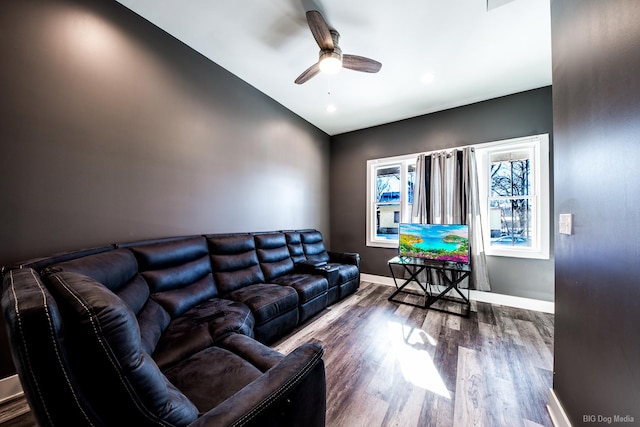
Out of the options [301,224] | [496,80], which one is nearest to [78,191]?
[301,224]

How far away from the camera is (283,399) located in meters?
0.80

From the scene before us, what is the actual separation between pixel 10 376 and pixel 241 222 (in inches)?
80.9

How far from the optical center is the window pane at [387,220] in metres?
4.16

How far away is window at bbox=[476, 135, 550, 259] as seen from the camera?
2.99 m

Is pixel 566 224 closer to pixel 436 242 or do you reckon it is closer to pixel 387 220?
pixel 436 242

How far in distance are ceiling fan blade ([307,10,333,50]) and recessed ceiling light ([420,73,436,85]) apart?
1461 mm

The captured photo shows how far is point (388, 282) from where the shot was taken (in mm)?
4039

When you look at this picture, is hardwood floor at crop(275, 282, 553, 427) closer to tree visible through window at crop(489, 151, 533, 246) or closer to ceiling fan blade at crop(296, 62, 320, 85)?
tree visible through window at crop(489, 151, 533, 246)

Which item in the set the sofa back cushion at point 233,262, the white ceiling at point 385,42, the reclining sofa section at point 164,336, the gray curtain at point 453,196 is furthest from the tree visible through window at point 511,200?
the sofa back cushion at point 233,262

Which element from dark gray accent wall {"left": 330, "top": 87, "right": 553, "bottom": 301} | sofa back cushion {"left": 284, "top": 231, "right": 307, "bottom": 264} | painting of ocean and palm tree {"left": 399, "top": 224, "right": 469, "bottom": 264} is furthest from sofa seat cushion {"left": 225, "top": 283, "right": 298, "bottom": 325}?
dark gray accent wall {"left": 330, "top": 87, "right": 553, "bottom": 301}

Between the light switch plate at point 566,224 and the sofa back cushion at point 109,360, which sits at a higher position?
the light switch plate at point 566,224

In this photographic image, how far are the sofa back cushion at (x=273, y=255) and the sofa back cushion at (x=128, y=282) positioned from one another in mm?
1244

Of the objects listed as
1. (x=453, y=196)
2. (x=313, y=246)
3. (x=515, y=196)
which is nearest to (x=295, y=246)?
(x=313, y=246)

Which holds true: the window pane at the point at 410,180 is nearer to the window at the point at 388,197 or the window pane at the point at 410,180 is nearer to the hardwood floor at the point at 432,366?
the window at the point at 388,197
